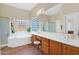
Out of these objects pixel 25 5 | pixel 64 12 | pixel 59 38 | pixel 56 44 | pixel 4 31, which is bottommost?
pixel 56 44

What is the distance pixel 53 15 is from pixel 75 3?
1.50 feet

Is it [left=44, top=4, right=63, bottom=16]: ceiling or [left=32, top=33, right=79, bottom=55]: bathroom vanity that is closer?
[left=32, top=33, right=79, bottom=55]: bathroom vanity

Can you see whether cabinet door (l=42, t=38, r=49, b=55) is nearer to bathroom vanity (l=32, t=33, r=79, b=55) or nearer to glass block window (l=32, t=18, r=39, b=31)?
bathroom vanity (l=32, t=33, r=79, b=55)

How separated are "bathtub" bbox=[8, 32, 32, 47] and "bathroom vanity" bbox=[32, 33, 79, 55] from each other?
0.12 metres

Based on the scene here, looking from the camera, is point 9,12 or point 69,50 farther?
point 9,12

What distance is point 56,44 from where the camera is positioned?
6.53ft

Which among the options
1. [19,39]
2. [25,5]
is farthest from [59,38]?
[25,5]

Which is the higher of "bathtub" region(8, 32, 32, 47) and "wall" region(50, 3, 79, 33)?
"wall" region(50, 3, 79, 33)

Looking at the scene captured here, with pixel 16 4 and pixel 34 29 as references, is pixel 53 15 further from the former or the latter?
pixel 16 4

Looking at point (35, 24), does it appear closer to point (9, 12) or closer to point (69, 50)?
point (9, 12)

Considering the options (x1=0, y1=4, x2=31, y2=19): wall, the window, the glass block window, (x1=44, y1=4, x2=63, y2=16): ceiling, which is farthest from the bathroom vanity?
(x1=0, y1=4, x2=31, y2=19): wall

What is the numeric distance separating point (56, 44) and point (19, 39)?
731 millimetres

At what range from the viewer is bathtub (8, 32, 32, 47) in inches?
80.7
